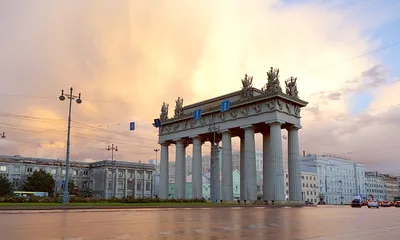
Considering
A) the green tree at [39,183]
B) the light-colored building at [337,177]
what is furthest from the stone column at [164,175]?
the light-colored building at [337,177]

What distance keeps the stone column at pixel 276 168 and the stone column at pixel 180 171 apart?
64.0ft

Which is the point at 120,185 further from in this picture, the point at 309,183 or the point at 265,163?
the point at 265,163

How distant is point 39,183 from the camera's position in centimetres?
10256

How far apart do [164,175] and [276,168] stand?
1019 inches

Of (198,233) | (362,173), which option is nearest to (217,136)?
(198,233)

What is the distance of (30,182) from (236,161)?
213 feet

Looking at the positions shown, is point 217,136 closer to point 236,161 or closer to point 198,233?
point 198,233

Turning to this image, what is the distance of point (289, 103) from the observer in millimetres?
56344

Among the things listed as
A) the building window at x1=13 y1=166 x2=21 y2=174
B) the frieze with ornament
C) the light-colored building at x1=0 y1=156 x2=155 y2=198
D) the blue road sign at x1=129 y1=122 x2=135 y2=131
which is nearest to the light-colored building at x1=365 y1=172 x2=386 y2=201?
the light-colored building at x1=0 y1=156 x2=155 y2=198

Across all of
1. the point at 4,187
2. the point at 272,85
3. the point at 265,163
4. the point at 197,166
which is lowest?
the point at 4,187

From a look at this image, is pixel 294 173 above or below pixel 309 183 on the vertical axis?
above

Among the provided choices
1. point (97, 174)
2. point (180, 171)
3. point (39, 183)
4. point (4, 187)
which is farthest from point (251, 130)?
point (97, 174)

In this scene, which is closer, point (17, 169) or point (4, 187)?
point (4, 187)

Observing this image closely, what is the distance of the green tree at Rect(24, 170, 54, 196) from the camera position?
102438 mm
